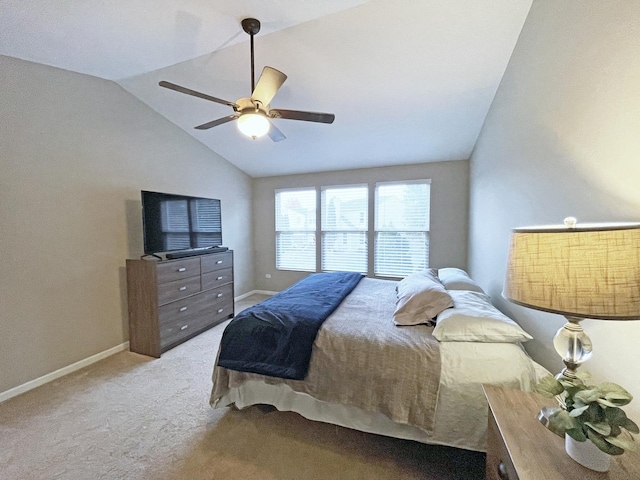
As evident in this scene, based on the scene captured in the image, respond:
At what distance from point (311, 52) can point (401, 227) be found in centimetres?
295

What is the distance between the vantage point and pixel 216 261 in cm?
371

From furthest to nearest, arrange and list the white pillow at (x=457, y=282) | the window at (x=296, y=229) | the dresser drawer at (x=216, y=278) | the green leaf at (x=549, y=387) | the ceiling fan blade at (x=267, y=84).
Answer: the window at (x=296, y=229), the dresser drawer at (x=216, y=278), the white pillow at (x=457, y=282), the ceiling fan blade at (x=267, y=84), the green leaf at (x=549, y=387)

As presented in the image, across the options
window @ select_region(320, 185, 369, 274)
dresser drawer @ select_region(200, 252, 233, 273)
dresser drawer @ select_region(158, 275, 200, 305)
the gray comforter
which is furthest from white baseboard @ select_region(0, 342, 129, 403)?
window @ select_region(320, 185, 369, 274)

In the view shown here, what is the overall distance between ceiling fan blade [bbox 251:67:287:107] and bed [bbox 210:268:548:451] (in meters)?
1.72

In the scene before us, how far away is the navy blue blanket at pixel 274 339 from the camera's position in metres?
1.74

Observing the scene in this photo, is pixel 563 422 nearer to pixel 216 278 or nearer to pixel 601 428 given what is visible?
pixel 601 428

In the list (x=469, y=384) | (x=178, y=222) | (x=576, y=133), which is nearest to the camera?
(x=576, y=133)

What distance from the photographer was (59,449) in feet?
5.61

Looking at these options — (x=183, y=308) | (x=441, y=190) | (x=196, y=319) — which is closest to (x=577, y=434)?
(x=183, y=308)

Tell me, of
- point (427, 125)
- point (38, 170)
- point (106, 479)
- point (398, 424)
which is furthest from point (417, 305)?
point (38, 170)

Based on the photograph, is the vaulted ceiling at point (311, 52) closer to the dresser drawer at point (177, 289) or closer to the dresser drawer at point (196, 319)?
the dresser drawer at point (177, 289)

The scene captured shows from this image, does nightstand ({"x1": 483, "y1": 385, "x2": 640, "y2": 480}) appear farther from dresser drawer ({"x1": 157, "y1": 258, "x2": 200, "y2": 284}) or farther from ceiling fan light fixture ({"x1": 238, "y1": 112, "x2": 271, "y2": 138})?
dresser drawer ({"x1": 157, "y1": 258, "x2": 200, "y2": 284})

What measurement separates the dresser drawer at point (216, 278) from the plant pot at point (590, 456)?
3.51 metres

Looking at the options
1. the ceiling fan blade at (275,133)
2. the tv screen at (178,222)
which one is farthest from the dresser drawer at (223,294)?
the ceiling fan blade at (275,133)
